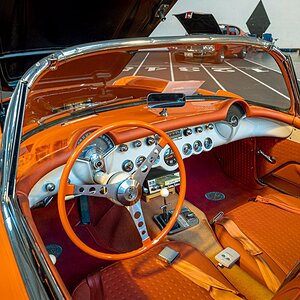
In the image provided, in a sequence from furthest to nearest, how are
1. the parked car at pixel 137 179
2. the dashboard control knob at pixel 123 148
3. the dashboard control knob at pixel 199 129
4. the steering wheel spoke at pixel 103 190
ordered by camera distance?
1. the dashboard control knob at pixel 199 129
2. the dashboard control knob at pixel 123 148
3. the steering wheel spoke at pixel 103 190
4. the parked car at pixel 137 179

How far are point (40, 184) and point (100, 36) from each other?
1.58 m

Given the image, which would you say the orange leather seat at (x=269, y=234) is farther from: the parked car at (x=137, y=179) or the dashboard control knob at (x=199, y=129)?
the dashboard control knob at (x=199, y=129)

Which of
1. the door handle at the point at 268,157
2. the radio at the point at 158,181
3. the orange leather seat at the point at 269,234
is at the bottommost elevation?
the orange leather seat at the point at 269,234

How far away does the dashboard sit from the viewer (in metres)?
1.27

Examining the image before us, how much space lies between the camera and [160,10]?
2.28 metres

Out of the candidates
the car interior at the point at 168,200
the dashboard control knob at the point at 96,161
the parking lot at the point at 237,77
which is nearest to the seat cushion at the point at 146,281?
the car interior at the point at 168,200

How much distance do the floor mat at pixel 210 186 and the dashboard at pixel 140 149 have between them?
1.80 feet

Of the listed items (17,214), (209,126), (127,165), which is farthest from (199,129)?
(17,214)

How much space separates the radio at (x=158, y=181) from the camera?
1725 millimetres

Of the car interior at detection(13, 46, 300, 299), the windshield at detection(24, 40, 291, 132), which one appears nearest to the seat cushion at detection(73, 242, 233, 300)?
the car interior at detection(13, 46, 300, 299)

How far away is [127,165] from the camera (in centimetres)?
149

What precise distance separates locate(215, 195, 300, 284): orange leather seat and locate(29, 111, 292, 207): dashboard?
442 millimetres

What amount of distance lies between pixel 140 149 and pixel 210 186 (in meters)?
1.14

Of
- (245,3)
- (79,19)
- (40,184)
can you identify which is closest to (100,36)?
(79,19)
